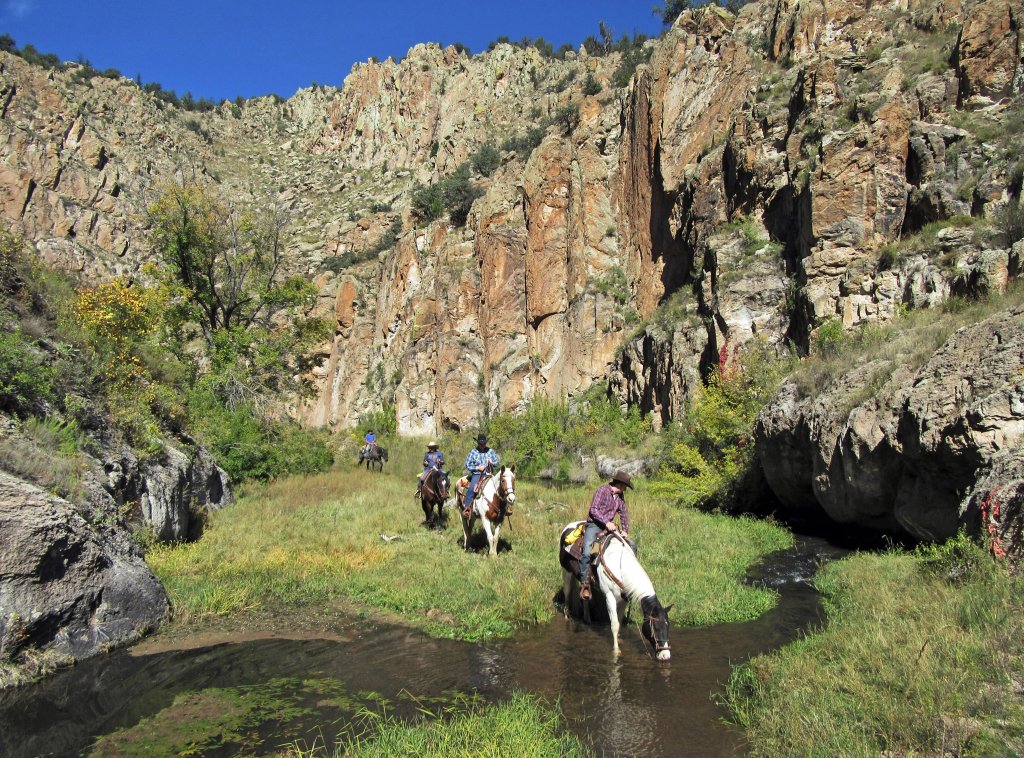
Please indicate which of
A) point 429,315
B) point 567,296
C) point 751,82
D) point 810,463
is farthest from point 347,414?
point 810,463

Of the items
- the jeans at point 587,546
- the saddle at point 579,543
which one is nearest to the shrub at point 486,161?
the saddle at point 579,543

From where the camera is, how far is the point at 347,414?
50.2 metres

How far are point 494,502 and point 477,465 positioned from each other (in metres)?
1.69

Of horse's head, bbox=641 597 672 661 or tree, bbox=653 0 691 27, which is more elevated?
tree, bbox=653 0 691 27

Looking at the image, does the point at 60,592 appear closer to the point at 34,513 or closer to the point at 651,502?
the point at 34,513

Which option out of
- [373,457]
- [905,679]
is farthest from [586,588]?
[373,457]

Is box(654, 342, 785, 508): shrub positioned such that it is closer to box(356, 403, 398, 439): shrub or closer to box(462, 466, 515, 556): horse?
box(462, 466, 515, 556): horse

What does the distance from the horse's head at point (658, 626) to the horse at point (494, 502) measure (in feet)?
16.7

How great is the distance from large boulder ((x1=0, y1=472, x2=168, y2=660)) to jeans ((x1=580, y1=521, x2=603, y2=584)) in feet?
17.2

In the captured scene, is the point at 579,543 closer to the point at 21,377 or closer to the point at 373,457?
the point at 21,377

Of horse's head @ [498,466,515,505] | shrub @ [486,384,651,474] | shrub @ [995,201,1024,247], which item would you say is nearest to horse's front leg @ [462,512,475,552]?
horse's head @ [498,466,515,505]

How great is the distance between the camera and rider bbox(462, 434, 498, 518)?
12133mm

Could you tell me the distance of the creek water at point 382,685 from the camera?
498cm

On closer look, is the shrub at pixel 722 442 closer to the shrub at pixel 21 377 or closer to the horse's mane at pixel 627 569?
the horse's mane at pixel 627 569
